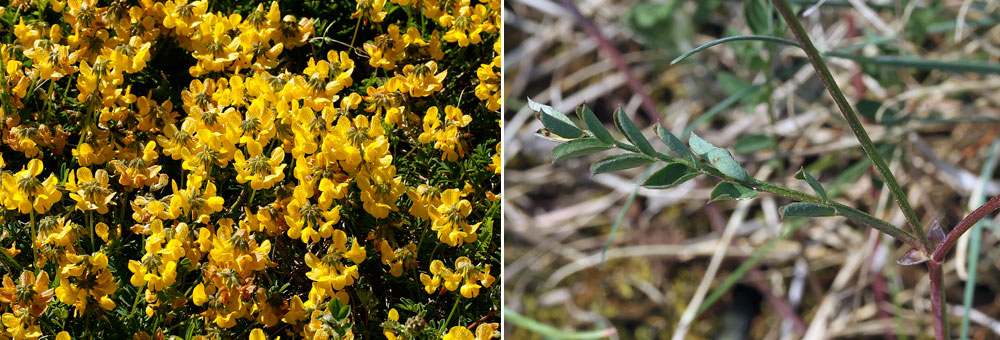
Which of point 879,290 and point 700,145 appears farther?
point 879,290

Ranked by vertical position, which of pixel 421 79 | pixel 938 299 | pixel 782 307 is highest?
pixel 938 299

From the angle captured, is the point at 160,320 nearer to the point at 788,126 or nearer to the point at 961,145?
the point at 788,126

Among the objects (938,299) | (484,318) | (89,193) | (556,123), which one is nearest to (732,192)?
(556,123)

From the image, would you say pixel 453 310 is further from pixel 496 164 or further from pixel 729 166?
pixel 729 166

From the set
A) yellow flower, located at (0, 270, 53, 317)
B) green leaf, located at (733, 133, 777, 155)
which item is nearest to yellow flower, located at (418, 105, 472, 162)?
green leaf, located at (733, 133, 777, 155)

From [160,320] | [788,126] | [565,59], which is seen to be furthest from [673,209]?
[160,320]

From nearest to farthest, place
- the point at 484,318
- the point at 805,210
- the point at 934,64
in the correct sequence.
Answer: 1. the point at 805,210
2. the point at 934,64
3. the point at 484,318

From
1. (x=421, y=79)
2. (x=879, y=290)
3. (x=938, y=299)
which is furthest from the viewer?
(x=879, y=290)
